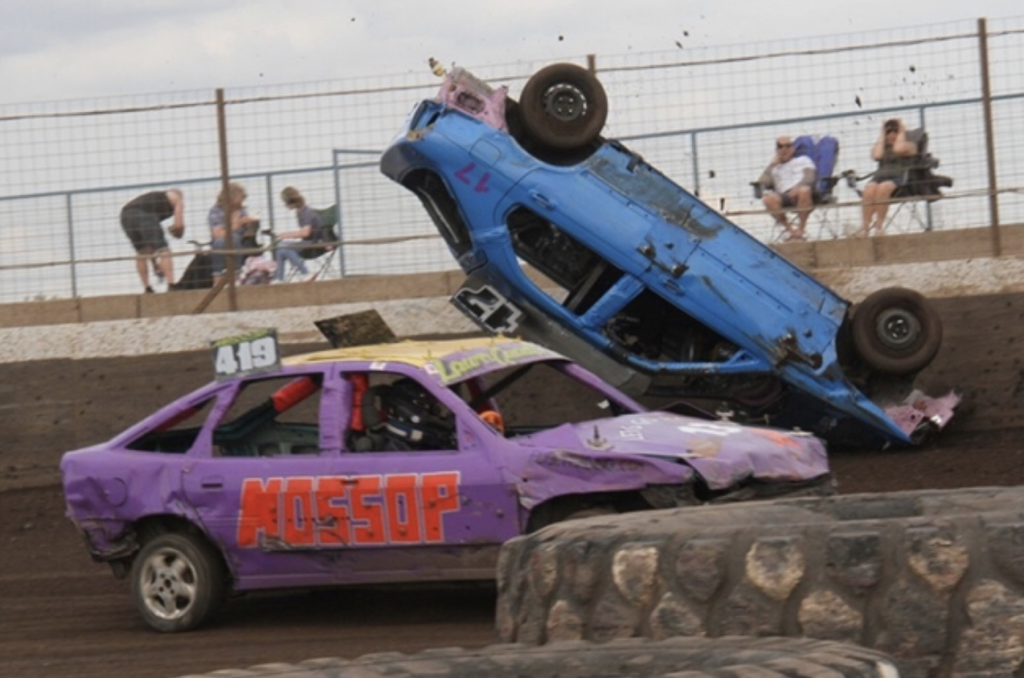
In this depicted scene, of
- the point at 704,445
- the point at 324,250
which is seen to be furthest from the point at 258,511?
the point at 324,250

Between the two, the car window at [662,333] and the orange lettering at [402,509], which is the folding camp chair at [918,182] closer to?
the car window at [662,333]

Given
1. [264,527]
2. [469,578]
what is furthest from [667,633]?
[264,527]

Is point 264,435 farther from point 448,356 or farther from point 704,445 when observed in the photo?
point 704,445

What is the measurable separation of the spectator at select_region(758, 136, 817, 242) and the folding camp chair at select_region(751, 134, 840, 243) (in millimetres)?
40

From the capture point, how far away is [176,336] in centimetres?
1645

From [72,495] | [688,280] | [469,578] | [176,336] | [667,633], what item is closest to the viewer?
[667,633]

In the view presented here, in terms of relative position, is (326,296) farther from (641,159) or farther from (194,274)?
(641,159)

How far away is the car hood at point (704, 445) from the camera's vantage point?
31.2 feet

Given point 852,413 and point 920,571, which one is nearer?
point 920,571

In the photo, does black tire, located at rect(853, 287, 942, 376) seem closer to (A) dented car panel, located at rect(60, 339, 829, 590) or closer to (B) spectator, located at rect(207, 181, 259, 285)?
(A) dented car panel, located at rect(60, 339, 829, 590)

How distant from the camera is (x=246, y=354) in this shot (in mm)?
10758

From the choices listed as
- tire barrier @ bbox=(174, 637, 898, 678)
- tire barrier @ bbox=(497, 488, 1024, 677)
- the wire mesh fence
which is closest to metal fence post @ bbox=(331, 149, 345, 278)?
the wire mesh fence

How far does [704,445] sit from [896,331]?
5027mm

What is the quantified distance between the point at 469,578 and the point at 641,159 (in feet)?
16.5
